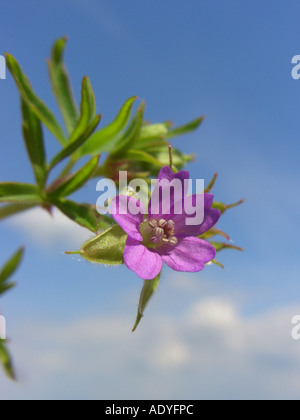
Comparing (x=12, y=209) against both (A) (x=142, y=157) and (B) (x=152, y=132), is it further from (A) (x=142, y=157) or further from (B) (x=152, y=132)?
(B) (x=152, y=132)

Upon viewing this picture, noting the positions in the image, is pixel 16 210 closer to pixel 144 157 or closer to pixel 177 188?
pixel 144 157

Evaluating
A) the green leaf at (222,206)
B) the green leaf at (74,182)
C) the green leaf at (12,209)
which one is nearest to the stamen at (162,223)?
the green leaf at (222,206)

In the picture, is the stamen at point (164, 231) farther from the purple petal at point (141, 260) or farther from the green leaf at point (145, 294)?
the green leaf at point (145, 294)

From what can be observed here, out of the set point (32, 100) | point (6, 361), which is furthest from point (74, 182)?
point (6, 361)

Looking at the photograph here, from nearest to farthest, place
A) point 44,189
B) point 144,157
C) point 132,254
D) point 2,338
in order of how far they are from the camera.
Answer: point 132,254 → point 44,189 → point 144,157 → point 2,338

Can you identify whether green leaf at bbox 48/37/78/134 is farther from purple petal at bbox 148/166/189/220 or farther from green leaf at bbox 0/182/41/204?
purple petal at bbox 148/166/189/220

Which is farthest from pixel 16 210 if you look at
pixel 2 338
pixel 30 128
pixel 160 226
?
pixel 160 226
